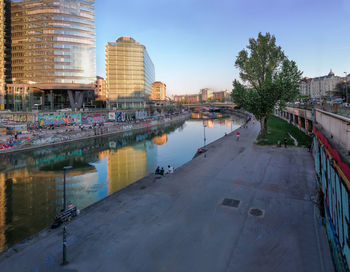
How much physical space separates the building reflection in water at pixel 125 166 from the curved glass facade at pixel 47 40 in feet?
182

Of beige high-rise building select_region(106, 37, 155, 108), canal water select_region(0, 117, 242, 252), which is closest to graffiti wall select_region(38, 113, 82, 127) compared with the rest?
canal water select_region(0, 117, 242, 252)

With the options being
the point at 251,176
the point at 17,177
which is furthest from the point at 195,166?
the point at 17,177

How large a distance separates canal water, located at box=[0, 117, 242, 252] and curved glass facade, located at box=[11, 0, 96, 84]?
154 feet

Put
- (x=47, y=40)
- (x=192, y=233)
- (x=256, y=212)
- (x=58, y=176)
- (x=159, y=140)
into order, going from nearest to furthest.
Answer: (x=192, y=233)
(x=256, y=212)
(x=58, y=176)
(x=159, y=140)
(x=47, y=40)

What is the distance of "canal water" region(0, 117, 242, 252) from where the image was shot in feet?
59.3

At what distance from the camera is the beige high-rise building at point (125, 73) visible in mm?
116188

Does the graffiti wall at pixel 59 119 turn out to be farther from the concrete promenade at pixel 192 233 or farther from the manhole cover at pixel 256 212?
the manhole cover at pixel 256 212

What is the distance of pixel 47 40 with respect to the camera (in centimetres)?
8350

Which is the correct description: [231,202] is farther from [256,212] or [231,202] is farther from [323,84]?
[323,84]

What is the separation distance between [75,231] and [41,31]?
9485 cm

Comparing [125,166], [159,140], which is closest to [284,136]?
[159,140]

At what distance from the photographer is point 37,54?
8406 cm

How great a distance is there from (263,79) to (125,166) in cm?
3088

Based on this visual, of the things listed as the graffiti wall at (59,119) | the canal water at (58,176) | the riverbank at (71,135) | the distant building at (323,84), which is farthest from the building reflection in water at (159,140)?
the distant building at (323,84)
